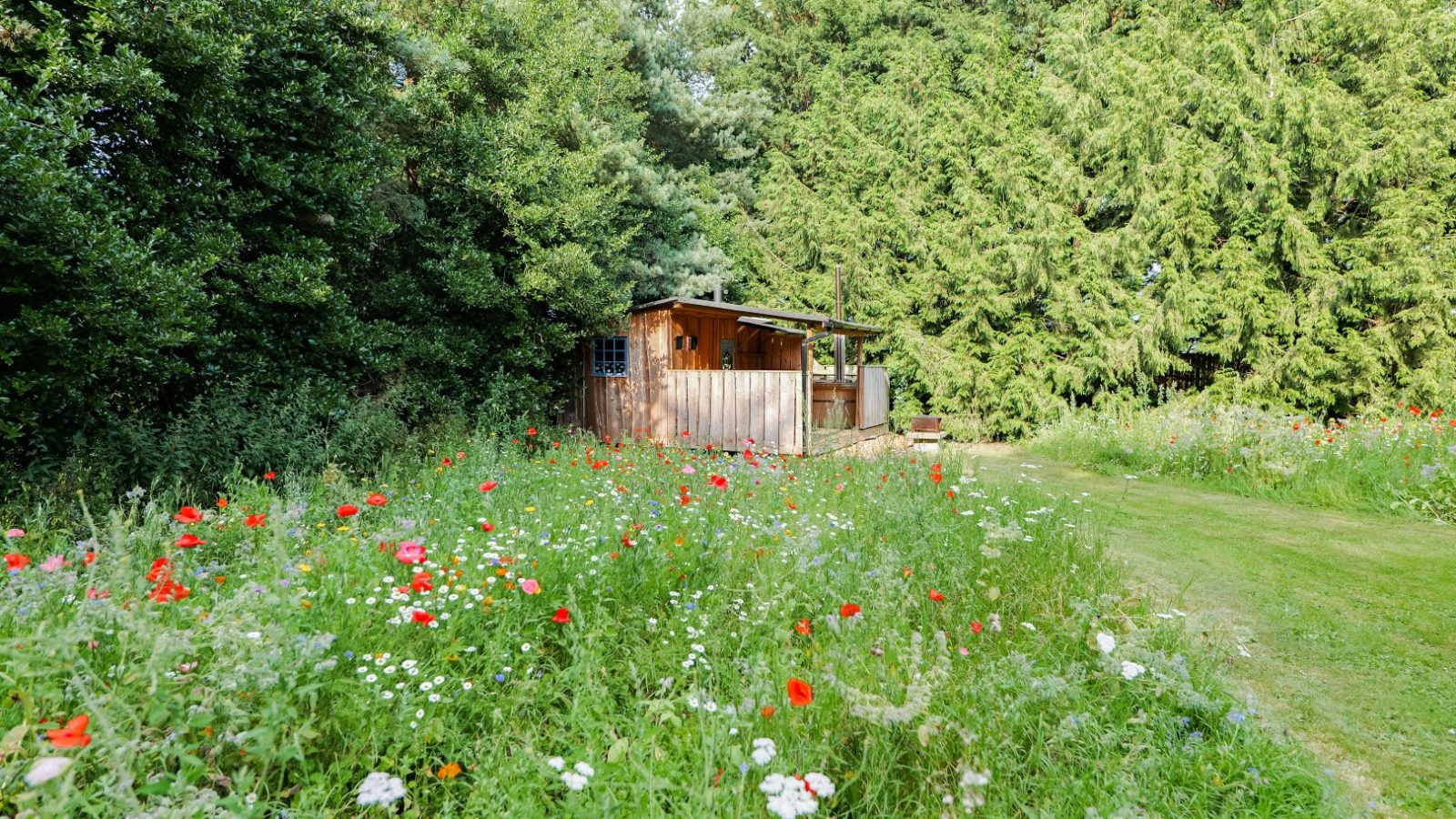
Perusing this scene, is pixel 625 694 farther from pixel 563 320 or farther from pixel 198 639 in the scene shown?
pixel 563 320

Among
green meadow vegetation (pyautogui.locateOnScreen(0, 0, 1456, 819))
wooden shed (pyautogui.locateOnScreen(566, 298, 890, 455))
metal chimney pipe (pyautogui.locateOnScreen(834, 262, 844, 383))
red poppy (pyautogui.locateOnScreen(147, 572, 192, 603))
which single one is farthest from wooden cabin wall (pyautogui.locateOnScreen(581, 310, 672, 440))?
red poppy (pyautogui.locateOnScreen(147, 572, 192, 603))

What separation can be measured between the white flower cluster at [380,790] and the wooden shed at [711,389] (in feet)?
31.3

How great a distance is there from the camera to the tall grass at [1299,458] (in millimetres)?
6500

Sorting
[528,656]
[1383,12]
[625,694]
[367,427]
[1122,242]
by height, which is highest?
[1383,12]

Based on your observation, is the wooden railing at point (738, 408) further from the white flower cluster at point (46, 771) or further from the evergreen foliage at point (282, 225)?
the white flower cluster at point (46, 771)

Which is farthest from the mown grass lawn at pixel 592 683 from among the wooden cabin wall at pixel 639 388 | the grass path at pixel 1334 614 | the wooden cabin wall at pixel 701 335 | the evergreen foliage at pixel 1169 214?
the wooden cabin wall at pixel 701 335

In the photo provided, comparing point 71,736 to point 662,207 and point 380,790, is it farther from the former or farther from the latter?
point 662,207

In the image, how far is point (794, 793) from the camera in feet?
5.24

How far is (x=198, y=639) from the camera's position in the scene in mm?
2014

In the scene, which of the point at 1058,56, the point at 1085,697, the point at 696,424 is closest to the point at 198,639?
the point at 1085,697

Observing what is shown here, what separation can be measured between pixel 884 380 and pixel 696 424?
4999mm

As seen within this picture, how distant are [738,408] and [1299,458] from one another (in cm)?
765

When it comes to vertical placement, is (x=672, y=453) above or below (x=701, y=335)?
below

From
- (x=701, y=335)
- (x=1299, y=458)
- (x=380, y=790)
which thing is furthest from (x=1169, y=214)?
(x=380, y=790)
